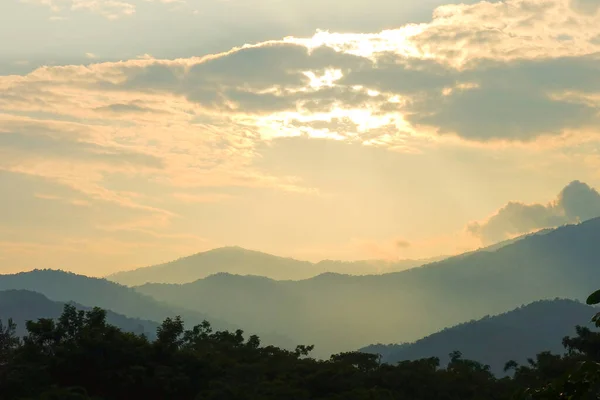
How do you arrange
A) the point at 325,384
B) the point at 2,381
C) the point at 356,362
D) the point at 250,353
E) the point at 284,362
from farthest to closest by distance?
the point at 356,362, the point at 250,353, the point at 284,362, the point at 325,384, the point at 2,381

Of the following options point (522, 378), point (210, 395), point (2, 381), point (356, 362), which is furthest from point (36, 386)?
point (522, 378)

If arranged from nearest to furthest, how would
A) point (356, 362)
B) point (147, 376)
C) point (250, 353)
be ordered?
1. point (147, 376)
2. point (250, 353)
3. point (356, 362)

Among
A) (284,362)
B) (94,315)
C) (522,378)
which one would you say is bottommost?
(522,378)

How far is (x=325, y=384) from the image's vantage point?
146ft

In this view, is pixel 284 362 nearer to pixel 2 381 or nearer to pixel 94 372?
pixel 94 372

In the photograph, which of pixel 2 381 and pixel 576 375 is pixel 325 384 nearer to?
pixel 2 381

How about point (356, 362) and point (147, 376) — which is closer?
point (147, 376)

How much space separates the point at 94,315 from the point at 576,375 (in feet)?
138

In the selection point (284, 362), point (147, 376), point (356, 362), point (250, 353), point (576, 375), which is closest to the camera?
point (576, 375)

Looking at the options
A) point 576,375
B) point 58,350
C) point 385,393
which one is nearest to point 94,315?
point 58,350

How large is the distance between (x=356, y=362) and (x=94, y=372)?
81.2 ft

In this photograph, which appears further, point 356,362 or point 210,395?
point 356,362

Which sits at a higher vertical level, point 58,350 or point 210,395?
point 58,350

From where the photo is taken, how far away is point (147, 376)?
40.4m
